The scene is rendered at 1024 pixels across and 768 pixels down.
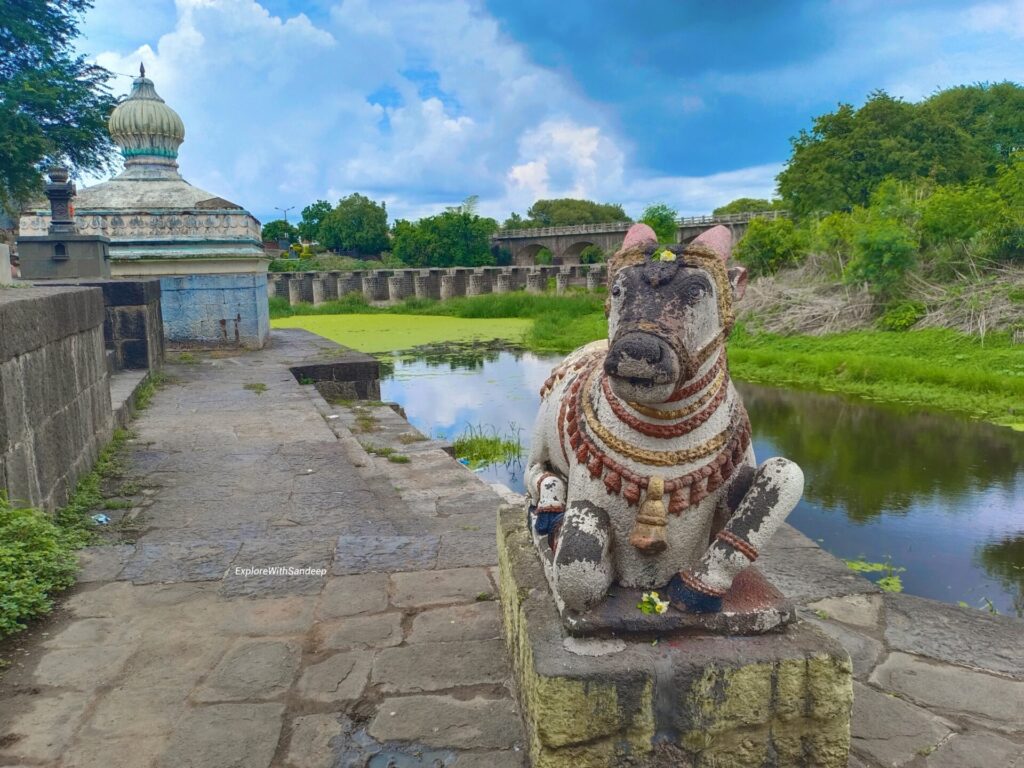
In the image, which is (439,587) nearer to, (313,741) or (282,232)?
(313,741)

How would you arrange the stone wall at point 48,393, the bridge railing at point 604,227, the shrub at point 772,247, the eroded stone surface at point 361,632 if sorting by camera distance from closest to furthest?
the eroded stone surface at point 361,632, the stone wall at point 48,393, the shrub at point 772,247, the bridge railing at point 604,227

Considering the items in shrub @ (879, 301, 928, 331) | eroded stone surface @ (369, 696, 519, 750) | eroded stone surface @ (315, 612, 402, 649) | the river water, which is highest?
shrub @ (879, 301, 928, 331)

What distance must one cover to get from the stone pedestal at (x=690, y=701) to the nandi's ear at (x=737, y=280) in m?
0.87

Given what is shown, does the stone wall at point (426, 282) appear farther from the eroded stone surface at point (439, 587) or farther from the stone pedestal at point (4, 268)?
the eroded stone surface at point (439, 587)

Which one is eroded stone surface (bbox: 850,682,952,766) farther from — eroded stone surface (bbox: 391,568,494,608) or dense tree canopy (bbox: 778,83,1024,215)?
dense tree canopy (bbox: 778,83,1024,215)

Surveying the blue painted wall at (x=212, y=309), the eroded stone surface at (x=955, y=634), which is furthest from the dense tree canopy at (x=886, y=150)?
the eroded stone surface at (x=955, y=634)

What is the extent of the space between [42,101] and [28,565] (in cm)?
1320

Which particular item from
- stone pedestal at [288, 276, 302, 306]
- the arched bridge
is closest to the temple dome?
stone pedestal at [288, 276, 302, 306]

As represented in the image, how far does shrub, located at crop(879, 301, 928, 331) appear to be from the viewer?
13000 millimetres

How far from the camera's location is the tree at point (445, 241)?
128ft

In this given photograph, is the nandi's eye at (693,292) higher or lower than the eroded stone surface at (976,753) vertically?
higher

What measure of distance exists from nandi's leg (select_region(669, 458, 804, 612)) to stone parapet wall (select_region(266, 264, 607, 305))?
2745 cm

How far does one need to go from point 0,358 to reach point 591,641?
2.65 metres

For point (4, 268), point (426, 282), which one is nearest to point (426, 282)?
Answer: point (426, 282)
